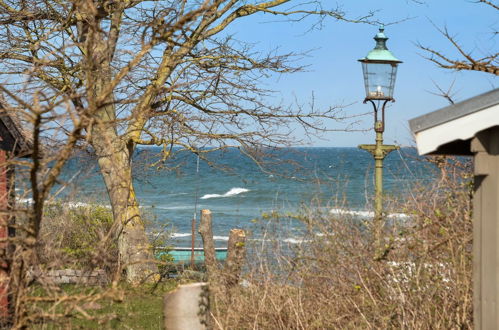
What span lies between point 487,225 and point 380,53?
6.06 meters

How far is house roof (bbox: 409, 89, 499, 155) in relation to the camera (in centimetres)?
494

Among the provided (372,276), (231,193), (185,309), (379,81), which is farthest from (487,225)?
(231,193)

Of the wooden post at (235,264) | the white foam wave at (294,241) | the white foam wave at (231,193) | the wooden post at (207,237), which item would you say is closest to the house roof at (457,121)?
the white foam wave at (294,241)

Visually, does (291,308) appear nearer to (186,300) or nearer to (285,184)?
(186,300)

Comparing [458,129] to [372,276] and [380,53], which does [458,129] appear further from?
[380,53]

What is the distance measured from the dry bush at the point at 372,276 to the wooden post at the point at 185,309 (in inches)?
Result: 102

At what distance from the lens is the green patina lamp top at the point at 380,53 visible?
1083 centimetres

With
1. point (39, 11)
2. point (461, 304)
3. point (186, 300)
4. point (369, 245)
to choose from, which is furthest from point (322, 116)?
point (186, 300)

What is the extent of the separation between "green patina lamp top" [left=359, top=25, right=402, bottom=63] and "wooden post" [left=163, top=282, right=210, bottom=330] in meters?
6.52

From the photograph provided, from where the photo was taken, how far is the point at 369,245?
9094 millimetres

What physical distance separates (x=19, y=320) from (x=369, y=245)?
5004 millimetres

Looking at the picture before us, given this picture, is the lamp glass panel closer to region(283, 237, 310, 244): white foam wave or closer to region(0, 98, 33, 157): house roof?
region(283, 237, 310, 244): white foam wave

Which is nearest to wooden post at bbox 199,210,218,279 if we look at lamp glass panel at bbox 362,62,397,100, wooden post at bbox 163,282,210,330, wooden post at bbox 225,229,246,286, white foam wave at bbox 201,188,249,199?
wooden post at bbox 225,229,246,286

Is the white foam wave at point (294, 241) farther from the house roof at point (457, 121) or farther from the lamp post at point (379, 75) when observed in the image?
the house roof at point (457, 121)
